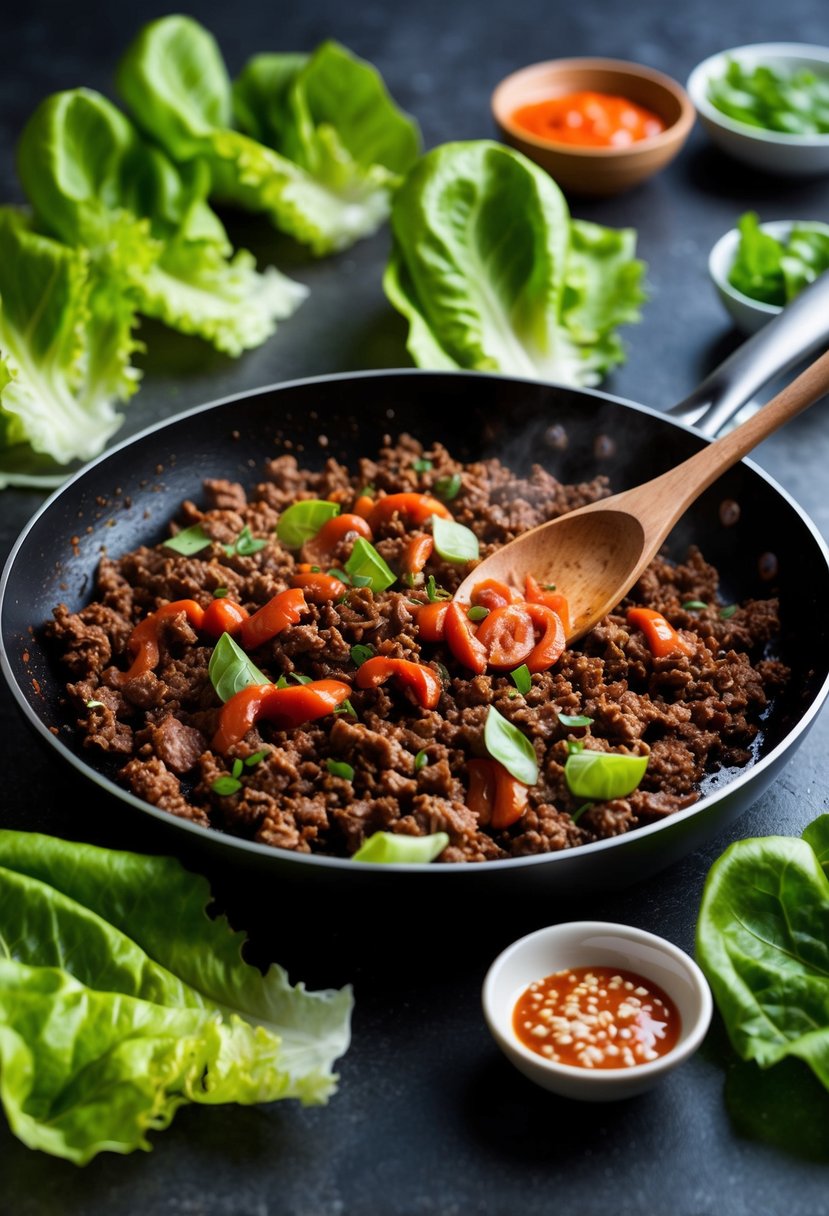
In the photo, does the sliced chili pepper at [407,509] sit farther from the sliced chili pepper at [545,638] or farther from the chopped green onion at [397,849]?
the chopped green onion at [397,849]

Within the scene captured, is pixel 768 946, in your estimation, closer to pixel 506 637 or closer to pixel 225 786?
pixel 506 637

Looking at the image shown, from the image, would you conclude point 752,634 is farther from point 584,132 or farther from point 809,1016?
point 584,132

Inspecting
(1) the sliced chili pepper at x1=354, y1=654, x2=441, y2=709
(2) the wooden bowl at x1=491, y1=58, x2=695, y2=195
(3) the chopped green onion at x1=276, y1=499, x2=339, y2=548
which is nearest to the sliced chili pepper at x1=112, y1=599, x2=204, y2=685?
(3) the chopped green onion at x1=276, y1=499, x2=339, y2=548

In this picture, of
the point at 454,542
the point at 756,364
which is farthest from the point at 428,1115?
the point at 756,364

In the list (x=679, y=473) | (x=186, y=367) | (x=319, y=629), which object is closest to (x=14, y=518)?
(x=186, y=367)

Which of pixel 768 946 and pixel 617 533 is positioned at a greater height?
pixel 617 533

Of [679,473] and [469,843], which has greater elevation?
[679,473]

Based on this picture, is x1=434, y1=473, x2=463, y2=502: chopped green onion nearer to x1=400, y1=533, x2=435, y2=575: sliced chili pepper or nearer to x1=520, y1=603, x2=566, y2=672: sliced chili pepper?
x1=400, y1=533, x2=435, y2=575: sliced chili pepper
